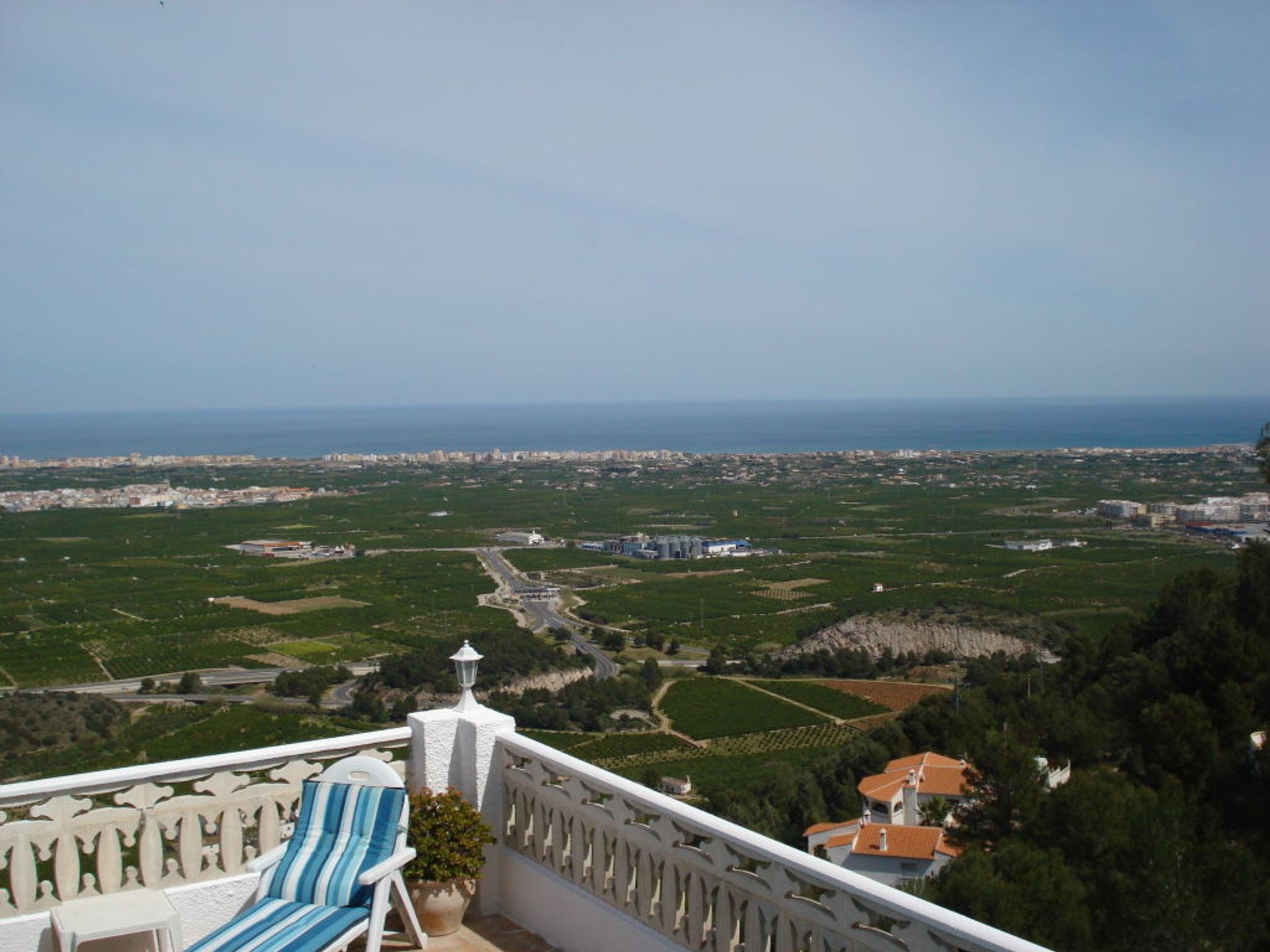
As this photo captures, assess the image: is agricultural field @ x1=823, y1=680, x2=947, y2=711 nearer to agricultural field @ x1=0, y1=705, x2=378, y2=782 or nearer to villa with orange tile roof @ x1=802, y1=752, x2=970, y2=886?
agricultural field @ x1=0, y1=705, x2=378, y2=782

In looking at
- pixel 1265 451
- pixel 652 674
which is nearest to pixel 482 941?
pixel 1265 451

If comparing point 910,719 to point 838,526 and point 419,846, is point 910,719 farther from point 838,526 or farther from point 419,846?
point 838,526

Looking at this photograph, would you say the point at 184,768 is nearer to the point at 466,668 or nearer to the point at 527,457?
the point at 466,668

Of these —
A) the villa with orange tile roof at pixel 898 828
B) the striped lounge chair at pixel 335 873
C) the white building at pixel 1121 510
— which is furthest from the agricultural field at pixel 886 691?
the white building at pixel 1121 510

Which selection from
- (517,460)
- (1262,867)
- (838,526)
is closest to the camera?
(1262,867)

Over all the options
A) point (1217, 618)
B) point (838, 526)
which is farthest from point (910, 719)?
point (838, 526)

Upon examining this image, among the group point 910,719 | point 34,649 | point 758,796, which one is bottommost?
point 34,649
